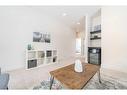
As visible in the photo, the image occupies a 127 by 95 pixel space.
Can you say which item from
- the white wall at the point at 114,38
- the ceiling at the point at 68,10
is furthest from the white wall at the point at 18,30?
the white wall at the point at 114,38

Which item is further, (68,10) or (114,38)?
(68,10)

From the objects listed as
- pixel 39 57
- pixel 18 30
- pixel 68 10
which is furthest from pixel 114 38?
pixel 18 30

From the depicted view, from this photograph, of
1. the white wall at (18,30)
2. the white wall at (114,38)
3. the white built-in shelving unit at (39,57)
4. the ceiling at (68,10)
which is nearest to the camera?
the white wall at (18,30)

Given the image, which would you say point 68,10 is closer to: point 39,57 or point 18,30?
point 18,30

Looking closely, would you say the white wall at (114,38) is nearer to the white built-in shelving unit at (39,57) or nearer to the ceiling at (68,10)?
the ceiling at (68,10)

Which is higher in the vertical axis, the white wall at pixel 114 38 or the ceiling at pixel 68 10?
the ceiling at pixel 68 10

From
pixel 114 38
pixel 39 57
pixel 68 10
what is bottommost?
pixel 39 57

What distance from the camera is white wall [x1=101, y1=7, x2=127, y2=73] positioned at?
10.9 ft

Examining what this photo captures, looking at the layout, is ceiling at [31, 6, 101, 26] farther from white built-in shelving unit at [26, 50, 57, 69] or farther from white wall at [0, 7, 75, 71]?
white built-in shelving unit at [26, 50, 57, 69]

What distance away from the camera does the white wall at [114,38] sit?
A: 131 inches

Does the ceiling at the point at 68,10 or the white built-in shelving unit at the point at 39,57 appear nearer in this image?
the white built-in shelving unit at the point at 39,57

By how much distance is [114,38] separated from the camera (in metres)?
3.59
